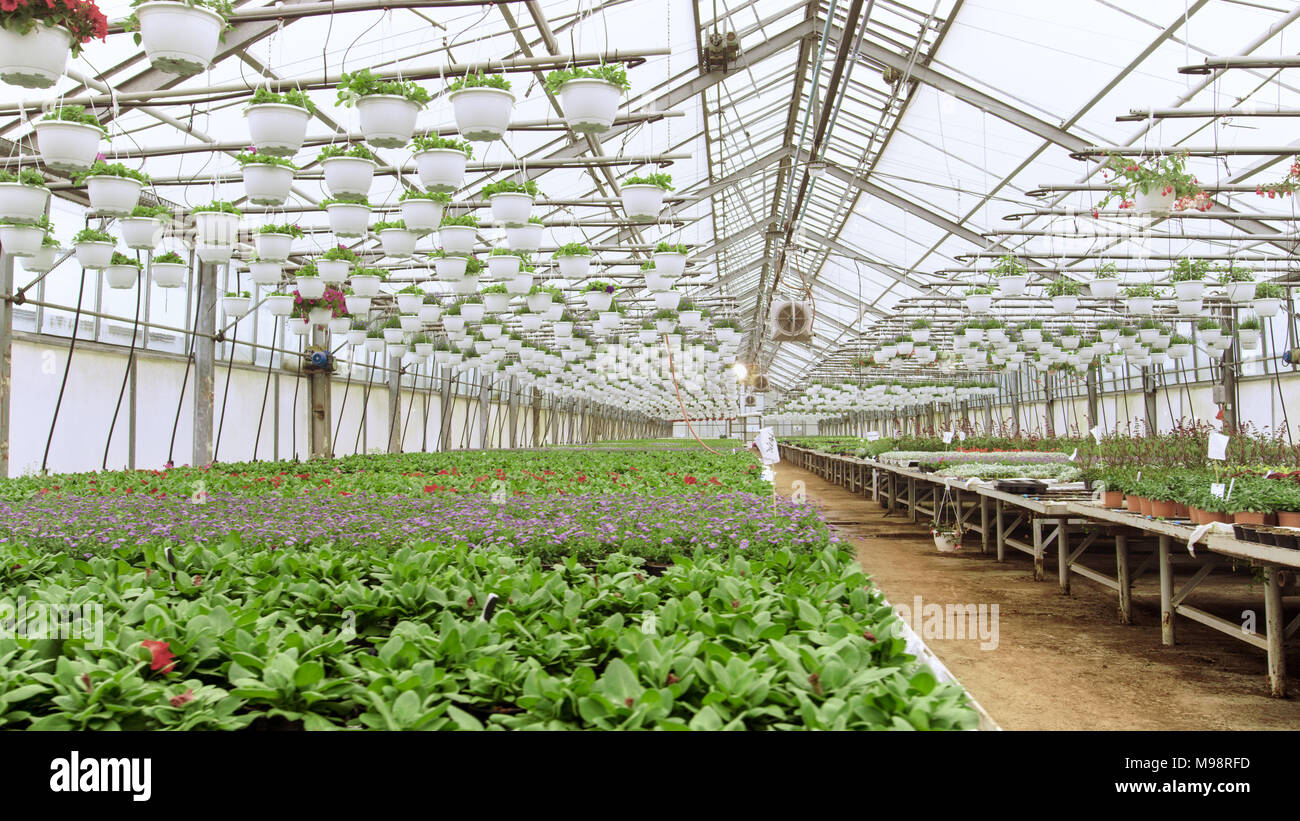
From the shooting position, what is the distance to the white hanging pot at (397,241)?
7055 millimetres

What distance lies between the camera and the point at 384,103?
4.42 m

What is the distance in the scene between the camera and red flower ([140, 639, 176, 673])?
2.11m

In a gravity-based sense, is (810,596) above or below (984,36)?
below

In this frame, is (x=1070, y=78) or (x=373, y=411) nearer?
(x=1070, y=78)

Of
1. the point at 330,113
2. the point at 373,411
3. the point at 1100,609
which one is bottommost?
the point at 1100,609

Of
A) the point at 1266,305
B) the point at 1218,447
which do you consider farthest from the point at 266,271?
the point at 1266,305

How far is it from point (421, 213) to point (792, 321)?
6.69 meters

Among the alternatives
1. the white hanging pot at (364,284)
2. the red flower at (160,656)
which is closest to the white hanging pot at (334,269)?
the white hanging pot at (364,284)

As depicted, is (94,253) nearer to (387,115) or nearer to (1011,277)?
(387,115)

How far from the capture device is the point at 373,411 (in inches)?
811

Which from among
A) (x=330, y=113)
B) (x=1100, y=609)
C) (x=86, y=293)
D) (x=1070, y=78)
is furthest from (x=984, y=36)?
(x=86, y=293)

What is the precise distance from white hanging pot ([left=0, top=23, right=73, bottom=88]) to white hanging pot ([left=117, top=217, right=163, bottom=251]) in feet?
9.88
